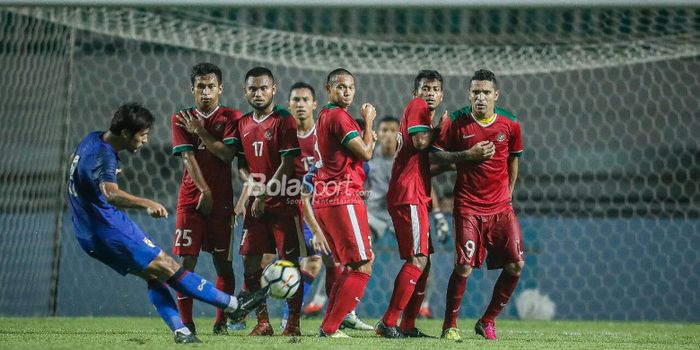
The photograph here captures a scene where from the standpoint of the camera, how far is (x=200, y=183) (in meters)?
5.85

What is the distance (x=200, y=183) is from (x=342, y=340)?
149 centimetres

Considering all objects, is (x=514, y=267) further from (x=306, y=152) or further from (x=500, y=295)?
(x=306, y=152)

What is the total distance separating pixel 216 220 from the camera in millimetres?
6020

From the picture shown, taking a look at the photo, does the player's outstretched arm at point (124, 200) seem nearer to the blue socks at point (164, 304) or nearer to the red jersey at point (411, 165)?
the blue socks at point (164, 304)

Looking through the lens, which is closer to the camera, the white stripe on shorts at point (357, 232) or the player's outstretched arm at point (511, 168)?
the white stripe on shorts at point (357, 232)

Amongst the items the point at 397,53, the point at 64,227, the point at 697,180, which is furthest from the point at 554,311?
the point at 64,227

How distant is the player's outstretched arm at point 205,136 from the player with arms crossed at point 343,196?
0.81m

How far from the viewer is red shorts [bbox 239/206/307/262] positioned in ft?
19.4

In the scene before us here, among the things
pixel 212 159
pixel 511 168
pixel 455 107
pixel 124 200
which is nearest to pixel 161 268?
pixel 124 200

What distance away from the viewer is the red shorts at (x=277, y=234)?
590cm

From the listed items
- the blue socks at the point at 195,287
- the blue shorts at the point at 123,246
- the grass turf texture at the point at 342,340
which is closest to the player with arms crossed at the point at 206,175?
the grass turf texture at the point at 342,340

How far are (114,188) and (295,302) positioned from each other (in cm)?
163

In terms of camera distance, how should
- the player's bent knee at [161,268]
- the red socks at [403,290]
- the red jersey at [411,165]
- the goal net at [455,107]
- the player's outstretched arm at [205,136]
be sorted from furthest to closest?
the goal net at [455,107], the player's outstretched arm at [205,136], the red jersey at [411,165], the red socks at [403,290], the player's bent knee at [161,268]

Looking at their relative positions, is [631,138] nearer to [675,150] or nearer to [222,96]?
[675,150]
